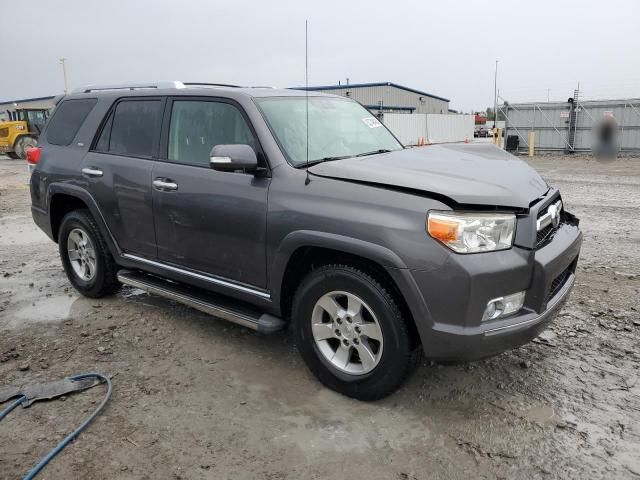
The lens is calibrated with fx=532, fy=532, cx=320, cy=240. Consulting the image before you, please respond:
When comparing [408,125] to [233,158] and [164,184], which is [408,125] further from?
[233,158]

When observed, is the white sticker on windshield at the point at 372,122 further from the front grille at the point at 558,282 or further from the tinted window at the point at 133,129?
the front grille at the point at 558,282

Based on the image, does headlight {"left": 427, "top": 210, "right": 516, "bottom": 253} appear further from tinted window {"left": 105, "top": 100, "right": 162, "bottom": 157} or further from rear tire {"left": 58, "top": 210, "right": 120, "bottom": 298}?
rear tire {"left": 58, "top": 210, "right": 120, "bottom": 298}

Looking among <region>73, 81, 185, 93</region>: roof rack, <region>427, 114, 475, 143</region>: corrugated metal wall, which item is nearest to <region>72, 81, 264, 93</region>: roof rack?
<region>73, 81, 185, 93</region>: roof rack

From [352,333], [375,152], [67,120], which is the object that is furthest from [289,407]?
[67,120]

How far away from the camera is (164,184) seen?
399cm

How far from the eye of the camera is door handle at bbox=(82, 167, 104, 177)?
4547mm

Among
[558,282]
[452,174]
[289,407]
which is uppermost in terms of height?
[452,174]

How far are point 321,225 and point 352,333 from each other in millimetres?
667

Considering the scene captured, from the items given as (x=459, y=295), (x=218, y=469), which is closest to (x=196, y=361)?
(x=218, y=469)

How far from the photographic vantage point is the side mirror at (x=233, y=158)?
3299mm

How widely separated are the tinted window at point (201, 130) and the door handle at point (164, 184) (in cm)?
18

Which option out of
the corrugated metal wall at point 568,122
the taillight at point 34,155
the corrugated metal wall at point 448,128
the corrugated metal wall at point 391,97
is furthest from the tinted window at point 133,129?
the corrugated metal wall at point 391,97

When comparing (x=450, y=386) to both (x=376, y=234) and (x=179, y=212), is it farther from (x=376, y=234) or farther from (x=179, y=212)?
(x=179, y=212)

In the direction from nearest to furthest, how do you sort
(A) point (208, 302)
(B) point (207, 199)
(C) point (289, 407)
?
1. (C) point (289, 407)
2. (B) point (207, 199)
3. (A) point (208, 302)
